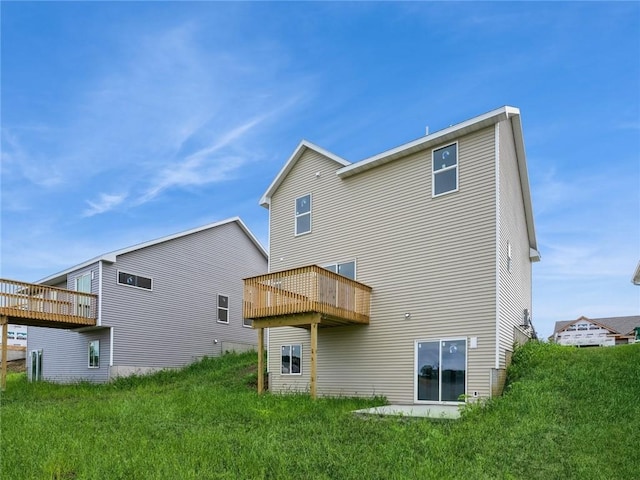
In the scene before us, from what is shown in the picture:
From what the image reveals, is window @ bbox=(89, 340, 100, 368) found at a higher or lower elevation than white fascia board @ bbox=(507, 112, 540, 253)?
lower

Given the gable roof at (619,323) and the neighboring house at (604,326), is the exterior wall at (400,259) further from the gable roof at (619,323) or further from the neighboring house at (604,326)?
the gable roof at (619,323)

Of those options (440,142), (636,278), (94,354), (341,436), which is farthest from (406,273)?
(636,278)

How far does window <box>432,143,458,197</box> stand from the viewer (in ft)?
44.5

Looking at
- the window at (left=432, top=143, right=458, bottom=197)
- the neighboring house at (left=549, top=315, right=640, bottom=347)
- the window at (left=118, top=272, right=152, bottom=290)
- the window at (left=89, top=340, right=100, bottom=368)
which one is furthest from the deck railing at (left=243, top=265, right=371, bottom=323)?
the neighboring house at (left=549, top=315, right=640, bottom=347)

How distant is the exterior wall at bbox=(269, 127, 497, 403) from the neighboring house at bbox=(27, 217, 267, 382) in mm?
7858

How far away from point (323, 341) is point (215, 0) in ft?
31.6

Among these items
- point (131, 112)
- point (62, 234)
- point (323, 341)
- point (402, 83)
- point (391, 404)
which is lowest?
point (391, 404)

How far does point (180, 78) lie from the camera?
1455cm

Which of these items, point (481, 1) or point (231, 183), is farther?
point (231, 183)

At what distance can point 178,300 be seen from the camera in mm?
23969

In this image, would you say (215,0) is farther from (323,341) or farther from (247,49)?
(323,341)

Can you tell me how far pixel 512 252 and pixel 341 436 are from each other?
8.93 metres

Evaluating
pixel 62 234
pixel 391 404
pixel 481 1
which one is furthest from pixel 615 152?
pixel 62 234

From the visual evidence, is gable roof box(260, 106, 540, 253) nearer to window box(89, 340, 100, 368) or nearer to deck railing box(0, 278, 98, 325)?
deck railing box(0, 278, 98, 325)
